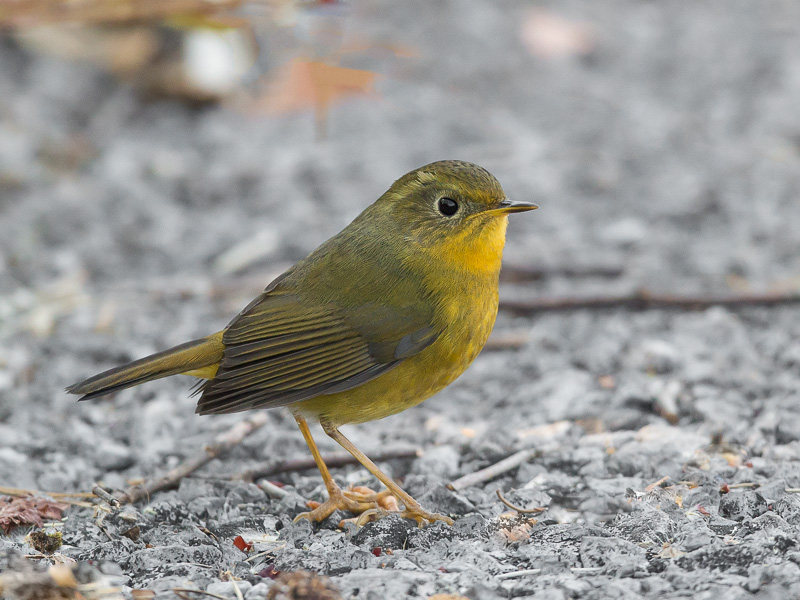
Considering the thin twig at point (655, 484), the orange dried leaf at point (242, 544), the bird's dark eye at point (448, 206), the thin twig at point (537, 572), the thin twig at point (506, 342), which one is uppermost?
the bird's dark eye at point (448, 206)

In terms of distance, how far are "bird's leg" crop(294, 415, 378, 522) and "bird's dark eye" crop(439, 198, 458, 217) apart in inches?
37.0

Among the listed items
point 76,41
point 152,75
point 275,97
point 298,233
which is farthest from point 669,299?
point 76,41

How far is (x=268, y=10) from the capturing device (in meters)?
5.65

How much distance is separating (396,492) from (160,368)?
36.5 inches

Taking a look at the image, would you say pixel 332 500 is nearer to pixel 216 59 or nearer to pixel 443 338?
pixel 443 338

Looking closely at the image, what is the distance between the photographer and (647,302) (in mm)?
4902

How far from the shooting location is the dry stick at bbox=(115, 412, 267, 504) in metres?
3.39

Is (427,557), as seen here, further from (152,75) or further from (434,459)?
(152,75)

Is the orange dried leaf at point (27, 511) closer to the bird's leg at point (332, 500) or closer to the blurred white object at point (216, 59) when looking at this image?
the bird's leg at point (332, 500)

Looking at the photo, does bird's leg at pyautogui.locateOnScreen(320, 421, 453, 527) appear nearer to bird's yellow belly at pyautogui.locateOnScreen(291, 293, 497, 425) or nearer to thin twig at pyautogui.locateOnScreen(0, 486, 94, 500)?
bird's yellow belly at pyautogui.locateOnScreen(291, 293, 497, 425)

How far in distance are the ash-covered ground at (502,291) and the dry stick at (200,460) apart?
48 mm

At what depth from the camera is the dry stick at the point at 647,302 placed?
4812 millimetres

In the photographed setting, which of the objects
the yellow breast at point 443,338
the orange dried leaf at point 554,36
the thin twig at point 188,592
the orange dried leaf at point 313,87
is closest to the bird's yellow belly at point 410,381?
the yellow breast at point 443,338

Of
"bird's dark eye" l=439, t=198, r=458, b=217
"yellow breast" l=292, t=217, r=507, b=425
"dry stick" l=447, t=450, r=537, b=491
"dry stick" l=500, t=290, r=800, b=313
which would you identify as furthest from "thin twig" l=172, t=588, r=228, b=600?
"dry stick" l=500, t=290, r=800, b=313
